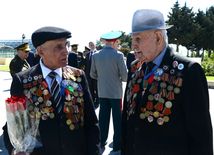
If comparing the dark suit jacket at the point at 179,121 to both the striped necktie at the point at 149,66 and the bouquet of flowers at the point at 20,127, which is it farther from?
the bouquet of flowers at the point at 20,127

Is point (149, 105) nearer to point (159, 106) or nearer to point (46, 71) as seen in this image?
point (159, 106)

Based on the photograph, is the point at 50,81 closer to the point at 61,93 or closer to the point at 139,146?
the point at 61,93

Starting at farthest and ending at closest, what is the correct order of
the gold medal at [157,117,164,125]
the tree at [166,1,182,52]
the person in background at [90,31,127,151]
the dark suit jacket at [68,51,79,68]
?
the tree at [166,1,182,52], the dark suit jacket at [68,51,79,68], the person in background at [90,31,127,151], the gold medal at [157,117,164,125]

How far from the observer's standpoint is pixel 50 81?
202 centimetres

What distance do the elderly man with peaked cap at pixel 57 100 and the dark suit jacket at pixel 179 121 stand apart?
0.46m

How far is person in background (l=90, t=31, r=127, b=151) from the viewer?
14.1ft

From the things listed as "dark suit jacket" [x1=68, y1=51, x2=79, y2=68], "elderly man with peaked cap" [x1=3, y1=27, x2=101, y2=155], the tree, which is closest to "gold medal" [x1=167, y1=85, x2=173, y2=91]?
"elderly man with peaked cap" [x1=3, y1=27, x2=101, y2=155]

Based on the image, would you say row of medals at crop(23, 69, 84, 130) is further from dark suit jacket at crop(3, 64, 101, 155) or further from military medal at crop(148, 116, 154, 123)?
military medal at crop(148, 116, 154, 123)

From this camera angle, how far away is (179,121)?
1.78m

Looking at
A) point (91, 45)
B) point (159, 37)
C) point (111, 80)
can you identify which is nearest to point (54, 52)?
point (159, 37)

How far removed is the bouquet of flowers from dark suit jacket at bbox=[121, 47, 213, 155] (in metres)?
0.89

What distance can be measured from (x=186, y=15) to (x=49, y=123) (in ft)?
177

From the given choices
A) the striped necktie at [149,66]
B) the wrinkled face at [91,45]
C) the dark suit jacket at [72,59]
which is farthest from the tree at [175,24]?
the striped necktie at [149,66]

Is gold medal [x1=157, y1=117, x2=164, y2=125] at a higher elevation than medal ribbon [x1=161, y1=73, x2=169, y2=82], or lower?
lower
